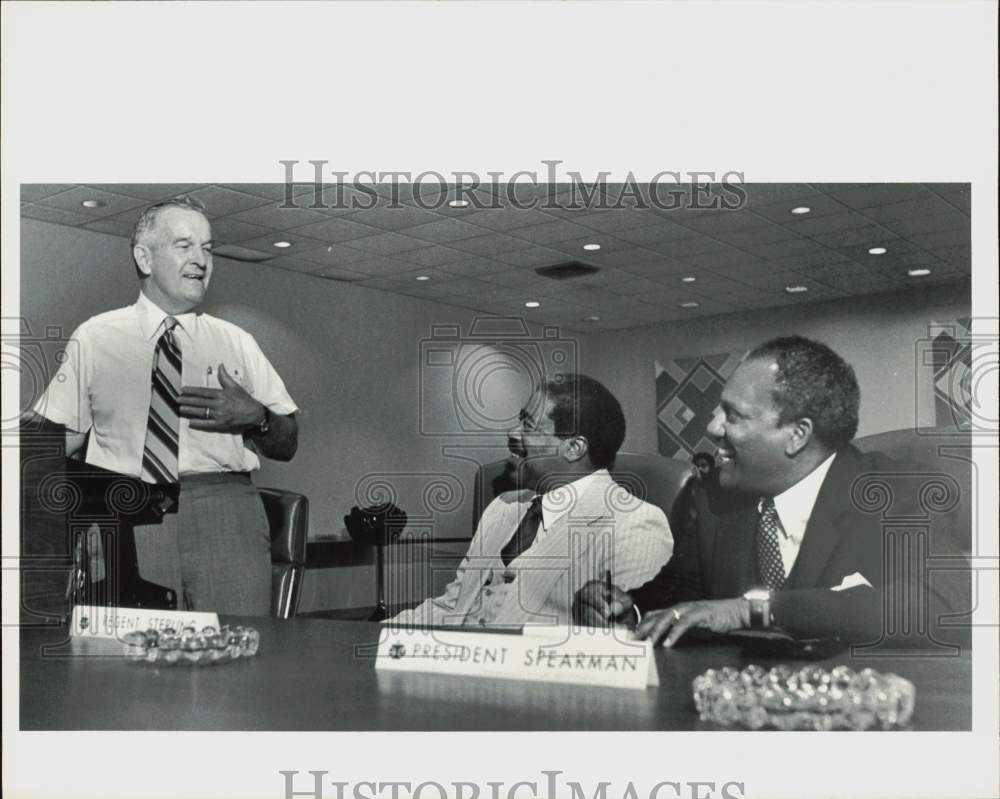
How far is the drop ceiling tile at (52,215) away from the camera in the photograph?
2.56 meters

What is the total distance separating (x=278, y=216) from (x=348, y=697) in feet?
4.63

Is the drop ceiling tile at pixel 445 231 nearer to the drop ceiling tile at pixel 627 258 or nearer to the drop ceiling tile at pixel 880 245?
the drop ceiling tile at pixel 627 258

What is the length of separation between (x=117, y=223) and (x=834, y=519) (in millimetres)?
1893

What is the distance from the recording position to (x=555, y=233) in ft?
8.39

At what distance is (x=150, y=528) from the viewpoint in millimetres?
2633

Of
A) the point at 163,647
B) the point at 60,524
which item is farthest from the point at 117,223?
→ the point at 163,647

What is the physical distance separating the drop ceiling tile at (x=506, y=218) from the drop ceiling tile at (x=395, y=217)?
95mm

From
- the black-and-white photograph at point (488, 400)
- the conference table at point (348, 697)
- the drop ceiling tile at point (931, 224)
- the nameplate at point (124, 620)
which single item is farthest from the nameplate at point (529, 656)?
the drop ceiling tile at point (931, 224)

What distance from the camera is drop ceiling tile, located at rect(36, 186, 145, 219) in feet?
8.32

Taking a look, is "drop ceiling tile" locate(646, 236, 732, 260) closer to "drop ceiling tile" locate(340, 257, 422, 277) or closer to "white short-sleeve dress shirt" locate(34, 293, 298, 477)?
"drop ceiling tile" locate(340, 257, 422, 277)

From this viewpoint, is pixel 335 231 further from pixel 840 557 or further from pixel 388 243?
pixel 840 557

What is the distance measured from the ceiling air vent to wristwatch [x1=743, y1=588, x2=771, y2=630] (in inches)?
33.7

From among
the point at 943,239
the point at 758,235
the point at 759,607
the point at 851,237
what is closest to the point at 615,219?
the point at 758,235

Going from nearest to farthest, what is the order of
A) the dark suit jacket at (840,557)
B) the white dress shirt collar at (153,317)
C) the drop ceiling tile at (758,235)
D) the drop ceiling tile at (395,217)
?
1. the dark suit jacket at (840,557)
2. the drop ceiling tile at (758,235)
3. the drop ceiling tile at (395,217)
4. the white dress shirt collar at (153,317)
